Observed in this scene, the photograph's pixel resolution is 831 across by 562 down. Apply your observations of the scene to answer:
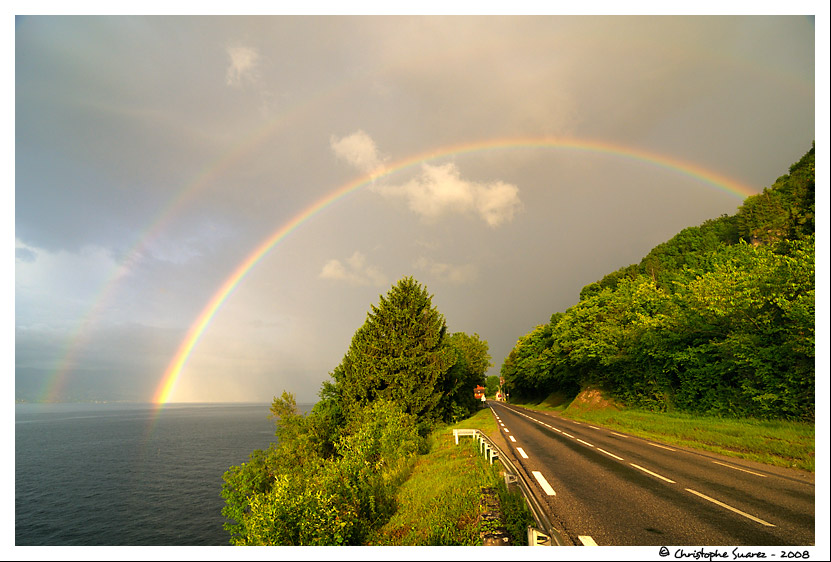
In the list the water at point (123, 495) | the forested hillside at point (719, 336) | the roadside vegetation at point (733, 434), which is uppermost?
the forested hillside at point (719, 336)

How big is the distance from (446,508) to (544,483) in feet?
11.2

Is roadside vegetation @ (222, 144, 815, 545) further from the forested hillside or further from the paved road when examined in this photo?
the paved road

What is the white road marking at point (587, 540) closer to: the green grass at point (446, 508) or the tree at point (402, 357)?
the green grass at point (446, 508)

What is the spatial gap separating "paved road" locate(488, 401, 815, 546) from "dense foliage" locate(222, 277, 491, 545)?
14.0 ft

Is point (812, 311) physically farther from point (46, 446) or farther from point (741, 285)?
point (46, 446)

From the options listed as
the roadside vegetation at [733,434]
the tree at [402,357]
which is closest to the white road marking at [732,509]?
the roadside vegetation at [733,434]

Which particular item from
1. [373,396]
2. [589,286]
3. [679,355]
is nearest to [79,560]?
[373,396]

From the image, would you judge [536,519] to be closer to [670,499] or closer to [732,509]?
[670,499]

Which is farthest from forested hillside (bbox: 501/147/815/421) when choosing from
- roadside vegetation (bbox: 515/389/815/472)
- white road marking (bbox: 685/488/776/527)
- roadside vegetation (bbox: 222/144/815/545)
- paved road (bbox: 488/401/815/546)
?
white road marking (bbox: 685/488/776/527)

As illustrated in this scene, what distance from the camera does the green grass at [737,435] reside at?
538 inches

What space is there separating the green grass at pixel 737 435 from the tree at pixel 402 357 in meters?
12.8

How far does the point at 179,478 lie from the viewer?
58125 mm

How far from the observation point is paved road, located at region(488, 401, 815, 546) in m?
6.86

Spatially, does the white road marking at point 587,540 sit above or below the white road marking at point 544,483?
above
